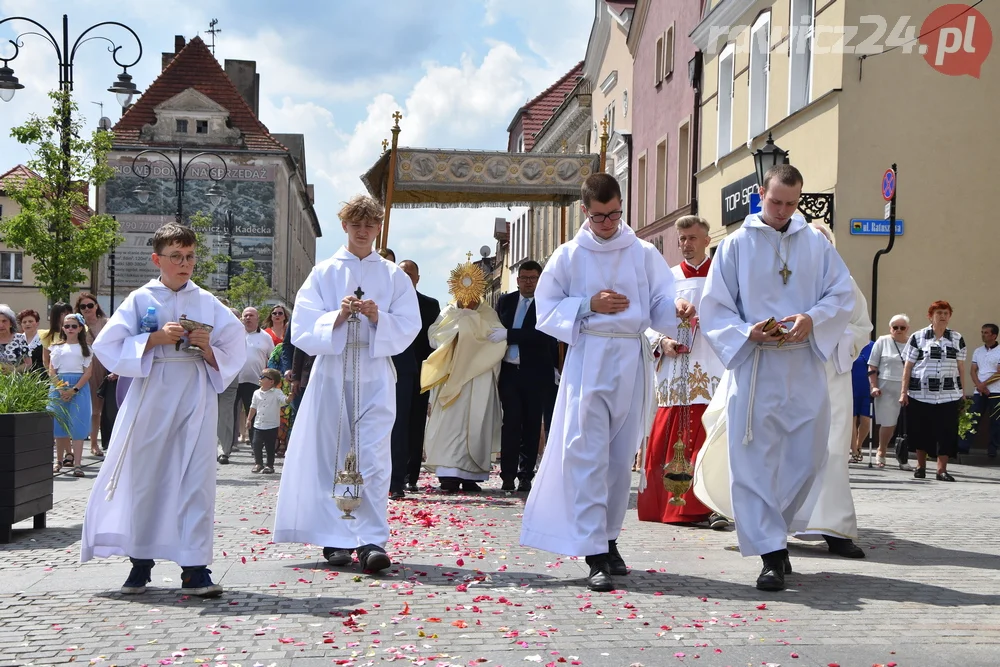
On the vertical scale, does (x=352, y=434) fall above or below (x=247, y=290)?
below

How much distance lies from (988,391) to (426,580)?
12257mm

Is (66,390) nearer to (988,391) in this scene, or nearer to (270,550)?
(270,550)

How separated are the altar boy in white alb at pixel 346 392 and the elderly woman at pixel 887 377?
10213 mm

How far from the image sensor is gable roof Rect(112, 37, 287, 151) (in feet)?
197

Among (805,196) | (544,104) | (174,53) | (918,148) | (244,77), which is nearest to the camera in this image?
(805,196)

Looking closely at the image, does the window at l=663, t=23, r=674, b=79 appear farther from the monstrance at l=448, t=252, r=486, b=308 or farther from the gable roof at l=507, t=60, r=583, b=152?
the gable roof at l=507, t=60, r=583, b=152

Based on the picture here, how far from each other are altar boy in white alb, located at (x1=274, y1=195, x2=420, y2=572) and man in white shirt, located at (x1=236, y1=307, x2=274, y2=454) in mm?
8582

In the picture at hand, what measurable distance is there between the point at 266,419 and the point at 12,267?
5160cm

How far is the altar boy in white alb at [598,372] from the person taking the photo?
705cm

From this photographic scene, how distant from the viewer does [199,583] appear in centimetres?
641

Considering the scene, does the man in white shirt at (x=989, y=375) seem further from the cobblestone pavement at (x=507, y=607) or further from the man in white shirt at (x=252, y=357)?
the man in white shirt at (x=252, y=357)

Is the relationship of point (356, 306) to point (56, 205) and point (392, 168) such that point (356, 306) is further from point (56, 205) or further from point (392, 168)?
point (56, 205)

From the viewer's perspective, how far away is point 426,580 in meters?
6.82

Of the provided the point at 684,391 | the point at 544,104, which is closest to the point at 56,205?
the point at 684,391
